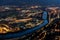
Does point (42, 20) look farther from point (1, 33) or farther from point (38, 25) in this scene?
point (1, 33)

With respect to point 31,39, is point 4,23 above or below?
above

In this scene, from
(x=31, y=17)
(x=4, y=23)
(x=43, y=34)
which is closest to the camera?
(x=43, y=34)

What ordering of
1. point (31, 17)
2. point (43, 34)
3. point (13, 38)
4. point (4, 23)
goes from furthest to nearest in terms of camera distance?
point (31, 17) < point (4, 23) < point (43, 34) < point (13, 38)

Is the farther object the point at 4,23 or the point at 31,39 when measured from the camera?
the point at 4,23

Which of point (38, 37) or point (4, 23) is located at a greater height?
point (4, 23)

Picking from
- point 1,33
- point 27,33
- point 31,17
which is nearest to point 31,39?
point 27,33

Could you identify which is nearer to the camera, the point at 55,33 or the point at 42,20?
the point at 55,33

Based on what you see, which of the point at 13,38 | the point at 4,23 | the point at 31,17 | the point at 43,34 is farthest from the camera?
A: the point at 31,17

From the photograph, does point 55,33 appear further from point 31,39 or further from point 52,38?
point 31,39

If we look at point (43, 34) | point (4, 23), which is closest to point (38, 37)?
point (43, 34)
